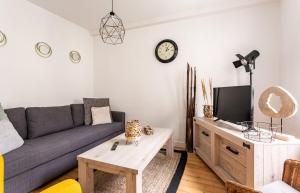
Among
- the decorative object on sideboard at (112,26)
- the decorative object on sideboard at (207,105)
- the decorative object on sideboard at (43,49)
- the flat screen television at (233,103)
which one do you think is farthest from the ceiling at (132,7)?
the flat screen television at (233,103)

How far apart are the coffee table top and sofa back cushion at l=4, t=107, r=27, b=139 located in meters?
1.07

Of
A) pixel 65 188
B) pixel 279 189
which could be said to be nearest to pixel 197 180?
pixel 279 189

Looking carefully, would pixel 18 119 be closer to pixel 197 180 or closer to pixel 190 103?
pixel 197 180

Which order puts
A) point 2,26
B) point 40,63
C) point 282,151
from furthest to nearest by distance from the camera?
1. point 40,63
2. point 2,26
3. point 282,151

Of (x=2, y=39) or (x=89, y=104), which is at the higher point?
(x=2, y=39)

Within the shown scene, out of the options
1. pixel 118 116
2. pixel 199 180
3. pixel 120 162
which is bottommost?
pixel 199 180

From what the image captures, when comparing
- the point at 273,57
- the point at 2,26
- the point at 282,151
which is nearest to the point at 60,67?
the point at 2,26

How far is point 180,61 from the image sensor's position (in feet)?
9.16

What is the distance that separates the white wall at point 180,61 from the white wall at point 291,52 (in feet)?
0.64

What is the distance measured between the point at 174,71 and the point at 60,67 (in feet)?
6.63

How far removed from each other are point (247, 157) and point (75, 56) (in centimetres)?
315

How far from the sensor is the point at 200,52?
267 cm

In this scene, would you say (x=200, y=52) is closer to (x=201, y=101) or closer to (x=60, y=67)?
(x=201, y=101)

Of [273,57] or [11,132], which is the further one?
[273,57]
